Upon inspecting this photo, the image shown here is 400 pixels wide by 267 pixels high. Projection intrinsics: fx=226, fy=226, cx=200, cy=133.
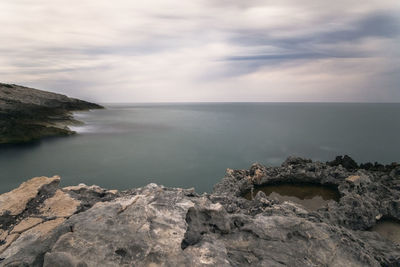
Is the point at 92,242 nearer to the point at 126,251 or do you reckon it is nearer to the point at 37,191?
the point at 126,251

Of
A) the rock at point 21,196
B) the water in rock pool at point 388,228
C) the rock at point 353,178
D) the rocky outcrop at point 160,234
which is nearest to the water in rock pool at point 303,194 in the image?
the rock at point 353,178

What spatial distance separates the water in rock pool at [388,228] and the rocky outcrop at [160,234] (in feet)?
12.4

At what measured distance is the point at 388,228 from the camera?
14.3m

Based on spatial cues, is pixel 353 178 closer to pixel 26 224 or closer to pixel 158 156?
pixel 26 224

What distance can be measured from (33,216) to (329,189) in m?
21.0

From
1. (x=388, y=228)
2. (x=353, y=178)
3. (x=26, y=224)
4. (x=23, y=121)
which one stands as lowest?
(x=388, y=228)

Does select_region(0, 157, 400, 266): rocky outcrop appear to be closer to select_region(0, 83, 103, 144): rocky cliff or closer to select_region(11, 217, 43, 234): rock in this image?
select_region(11, 217, 43, 234): rock

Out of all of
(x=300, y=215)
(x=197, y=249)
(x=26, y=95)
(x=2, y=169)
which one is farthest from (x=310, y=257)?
(x=26, y=95)

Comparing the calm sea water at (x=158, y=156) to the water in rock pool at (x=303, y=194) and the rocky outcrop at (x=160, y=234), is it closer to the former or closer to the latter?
the water in rock pool at (x=303, y=194)

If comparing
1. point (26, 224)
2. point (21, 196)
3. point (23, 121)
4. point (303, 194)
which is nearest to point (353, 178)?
point (303, 194)

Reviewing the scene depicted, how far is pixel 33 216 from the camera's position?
28.8 ft

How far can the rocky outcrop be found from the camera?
6.42 meters

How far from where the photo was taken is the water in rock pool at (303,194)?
17750mm

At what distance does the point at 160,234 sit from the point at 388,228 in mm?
15238
